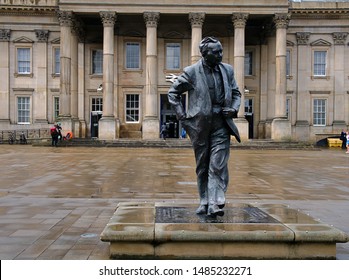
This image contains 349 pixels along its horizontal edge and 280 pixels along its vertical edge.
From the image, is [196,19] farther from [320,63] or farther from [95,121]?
[320,63]

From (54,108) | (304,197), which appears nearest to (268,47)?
(54,108)

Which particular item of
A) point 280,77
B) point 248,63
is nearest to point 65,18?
point 248,63

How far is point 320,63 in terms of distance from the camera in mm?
48000

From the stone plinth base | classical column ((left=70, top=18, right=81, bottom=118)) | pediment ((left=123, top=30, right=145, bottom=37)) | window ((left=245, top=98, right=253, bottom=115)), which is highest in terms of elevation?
pediment ((left=123, top=30, right=145, bottom=37))

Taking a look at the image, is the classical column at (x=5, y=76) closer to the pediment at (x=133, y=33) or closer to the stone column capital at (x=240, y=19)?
the pediment at (x=133, y=33)

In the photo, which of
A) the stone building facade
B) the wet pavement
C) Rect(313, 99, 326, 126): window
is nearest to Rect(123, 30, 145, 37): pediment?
the stone building facade

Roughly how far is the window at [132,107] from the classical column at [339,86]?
20045mm

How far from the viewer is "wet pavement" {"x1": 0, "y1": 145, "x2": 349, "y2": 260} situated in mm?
6977

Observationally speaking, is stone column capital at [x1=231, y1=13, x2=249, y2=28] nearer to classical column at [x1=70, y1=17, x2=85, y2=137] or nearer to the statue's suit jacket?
classical column at [x1=70, y1=17, x2=85, y2=137]

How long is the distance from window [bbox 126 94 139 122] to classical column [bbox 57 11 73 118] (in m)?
6.81

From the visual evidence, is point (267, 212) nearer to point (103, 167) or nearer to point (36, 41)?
point (103, 167)

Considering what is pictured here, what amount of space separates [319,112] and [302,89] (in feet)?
9.74

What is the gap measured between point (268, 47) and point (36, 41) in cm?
2289

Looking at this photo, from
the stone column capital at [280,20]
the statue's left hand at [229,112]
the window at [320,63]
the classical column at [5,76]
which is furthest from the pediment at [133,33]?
the statue's left hand at [229,112]
